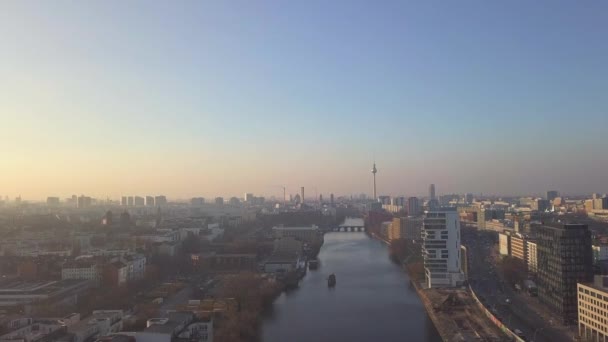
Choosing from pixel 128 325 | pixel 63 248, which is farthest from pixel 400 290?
pixel 63 248

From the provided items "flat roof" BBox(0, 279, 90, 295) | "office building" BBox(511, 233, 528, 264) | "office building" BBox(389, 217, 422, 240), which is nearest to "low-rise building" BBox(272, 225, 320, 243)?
"office building" BBox(389, 217, 422, 240)

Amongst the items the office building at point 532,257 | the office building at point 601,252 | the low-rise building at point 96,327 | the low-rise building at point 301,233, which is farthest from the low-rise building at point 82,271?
the low-rise building at point 301,233

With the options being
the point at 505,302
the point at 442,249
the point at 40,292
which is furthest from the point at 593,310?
the point at 40,292

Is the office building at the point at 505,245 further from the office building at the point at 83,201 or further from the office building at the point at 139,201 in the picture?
the office building at the point at 139,201

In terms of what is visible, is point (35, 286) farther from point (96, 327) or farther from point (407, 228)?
point (407, 228)

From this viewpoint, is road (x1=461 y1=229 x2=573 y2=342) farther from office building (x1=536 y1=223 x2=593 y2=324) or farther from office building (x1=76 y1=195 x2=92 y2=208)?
office building (x1=76 y1=195 x2=92 y2=208)
